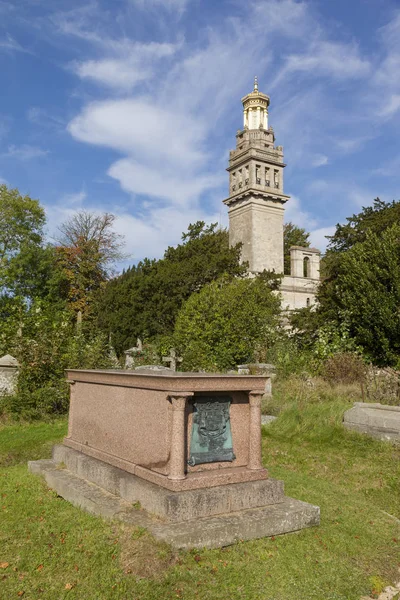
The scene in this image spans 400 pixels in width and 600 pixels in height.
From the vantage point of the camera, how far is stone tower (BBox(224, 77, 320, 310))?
35469 millimetres

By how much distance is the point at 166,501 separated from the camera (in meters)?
4.70

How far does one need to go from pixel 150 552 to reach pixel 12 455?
5.54 m

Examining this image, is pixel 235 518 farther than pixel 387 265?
No

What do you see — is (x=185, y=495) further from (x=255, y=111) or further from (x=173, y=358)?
(x=255, y=111)

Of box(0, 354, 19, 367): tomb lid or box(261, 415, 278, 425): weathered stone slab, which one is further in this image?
box(0, 354, 19, 367): tomb lid

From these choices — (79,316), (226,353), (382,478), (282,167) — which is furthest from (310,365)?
(282,167)

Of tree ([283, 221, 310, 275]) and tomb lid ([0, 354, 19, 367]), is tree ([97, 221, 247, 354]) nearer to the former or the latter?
tomb lid ([0, 354, 19, 367])

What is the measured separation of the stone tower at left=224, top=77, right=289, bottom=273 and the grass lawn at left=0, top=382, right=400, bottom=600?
1160 inches

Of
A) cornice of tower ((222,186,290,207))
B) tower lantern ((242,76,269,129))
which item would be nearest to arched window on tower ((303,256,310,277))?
cornice of tower ((222,186,290,207))

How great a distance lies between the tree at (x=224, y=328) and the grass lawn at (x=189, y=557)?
39.6ft

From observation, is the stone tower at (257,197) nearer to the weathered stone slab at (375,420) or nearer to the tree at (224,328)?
the tree at (224,328)

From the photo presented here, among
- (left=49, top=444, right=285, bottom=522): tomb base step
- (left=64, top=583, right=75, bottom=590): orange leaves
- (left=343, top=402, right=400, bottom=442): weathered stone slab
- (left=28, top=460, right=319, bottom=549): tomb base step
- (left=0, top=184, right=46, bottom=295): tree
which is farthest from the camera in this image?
(left=0, top=184, right=46, bottom=295): tree

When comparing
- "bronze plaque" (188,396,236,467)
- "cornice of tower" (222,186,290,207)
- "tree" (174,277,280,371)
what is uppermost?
"cornice of tower" (222,186,290,207)

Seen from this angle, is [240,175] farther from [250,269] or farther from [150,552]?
[150,552]
